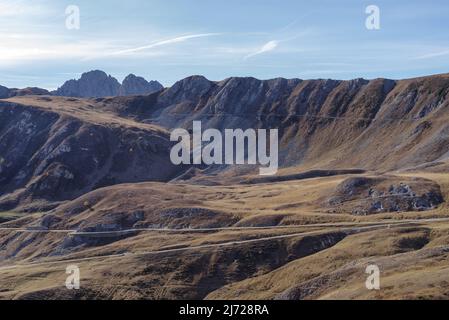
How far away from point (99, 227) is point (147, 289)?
35285 mm

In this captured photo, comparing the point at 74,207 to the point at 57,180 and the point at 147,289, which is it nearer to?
the point at 147,289

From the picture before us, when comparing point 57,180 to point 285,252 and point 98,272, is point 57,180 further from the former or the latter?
point 285,252

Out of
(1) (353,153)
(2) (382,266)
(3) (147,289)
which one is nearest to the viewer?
(2) (382,266)

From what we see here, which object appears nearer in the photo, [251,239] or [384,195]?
[251,239]

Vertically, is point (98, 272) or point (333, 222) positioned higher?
point (333, 222)

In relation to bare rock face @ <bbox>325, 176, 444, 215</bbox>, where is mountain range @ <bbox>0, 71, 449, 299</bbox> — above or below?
below

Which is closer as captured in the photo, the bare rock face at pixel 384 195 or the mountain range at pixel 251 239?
the mountain range at pixel 251 239

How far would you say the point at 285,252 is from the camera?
79812mm

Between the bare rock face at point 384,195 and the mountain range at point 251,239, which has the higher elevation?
the bare rock face at point 384,195

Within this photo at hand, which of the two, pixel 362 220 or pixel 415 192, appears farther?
pixel 415 192

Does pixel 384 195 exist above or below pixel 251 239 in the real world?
above
